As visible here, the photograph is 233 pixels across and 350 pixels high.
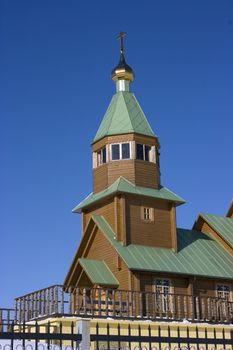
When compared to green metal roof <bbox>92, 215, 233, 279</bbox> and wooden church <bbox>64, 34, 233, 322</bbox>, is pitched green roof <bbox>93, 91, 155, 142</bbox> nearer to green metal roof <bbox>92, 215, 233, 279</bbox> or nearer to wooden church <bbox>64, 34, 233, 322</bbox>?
wooden church <bbox>64, 34, 233, 322</bbox>

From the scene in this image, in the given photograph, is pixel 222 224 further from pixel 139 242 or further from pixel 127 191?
pixel 127 191

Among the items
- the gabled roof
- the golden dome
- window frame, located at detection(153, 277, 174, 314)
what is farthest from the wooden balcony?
the golden dome

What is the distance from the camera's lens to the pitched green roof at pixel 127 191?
27453 mm

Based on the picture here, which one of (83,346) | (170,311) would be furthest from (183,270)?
(83,346)

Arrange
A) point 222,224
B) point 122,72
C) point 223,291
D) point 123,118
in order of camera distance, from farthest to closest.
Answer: point 222,224 < point 122,72 < point 123,118 < point 223,291

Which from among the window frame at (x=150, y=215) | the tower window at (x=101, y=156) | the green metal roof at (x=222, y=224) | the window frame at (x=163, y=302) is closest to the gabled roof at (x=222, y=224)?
the green metal roof at (x=222, y=224)

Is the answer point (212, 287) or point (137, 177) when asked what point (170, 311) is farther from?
point (137, 177)

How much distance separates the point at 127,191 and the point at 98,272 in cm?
369

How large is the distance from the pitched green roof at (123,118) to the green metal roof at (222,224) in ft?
A: 18.4

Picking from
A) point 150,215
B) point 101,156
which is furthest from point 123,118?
point 150,215

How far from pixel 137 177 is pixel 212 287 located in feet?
19.7

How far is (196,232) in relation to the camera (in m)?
31.7

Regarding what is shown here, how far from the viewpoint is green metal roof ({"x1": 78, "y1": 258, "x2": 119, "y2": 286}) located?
85.7 ft

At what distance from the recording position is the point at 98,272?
26750 mm
